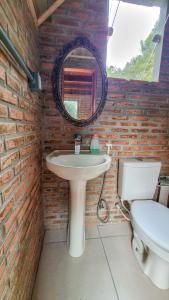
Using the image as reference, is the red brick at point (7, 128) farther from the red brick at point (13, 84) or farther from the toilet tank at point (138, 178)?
the toilet tank at point (138, 178)

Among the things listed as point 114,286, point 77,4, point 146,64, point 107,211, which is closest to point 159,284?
point 114,286

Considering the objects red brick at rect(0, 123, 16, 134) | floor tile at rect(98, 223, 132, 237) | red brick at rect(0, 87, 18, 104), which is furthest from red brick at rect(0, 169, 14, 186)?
floor tile at rect(98, 223, 132, 237)

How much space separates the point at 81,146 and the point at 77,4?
47.5 inches

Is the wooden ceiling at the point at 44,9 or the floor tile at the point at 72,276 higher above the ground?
the wooden ceiling at the point at 44,9

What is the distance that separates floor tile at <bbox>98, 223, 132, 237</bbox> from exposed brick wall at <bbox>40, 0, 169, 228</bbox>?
79 mm

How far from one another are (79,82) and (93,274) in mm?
1622

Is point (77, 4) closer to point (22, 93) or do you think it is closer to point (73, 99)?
point (73, 99)

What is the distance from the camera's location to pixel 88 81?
1312 mm

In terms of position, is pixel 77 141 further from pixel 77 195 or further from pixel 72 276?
pixel 72 276

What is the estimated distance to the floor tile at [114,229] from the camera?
1.49 m

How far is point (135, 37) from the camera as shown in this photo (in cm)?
134

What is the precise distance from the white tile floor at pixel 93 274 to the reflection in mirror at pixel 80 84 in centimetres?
124

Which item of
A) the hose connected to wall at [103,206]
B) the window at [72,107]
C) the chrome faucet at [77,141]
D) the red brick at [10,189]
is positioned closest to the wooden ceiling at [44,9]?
the window at [72,107]

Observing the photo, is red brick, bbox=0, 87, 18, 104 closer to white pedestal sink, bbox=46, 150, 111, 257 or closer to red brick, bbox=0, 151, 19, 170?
red brick, bbox=0, 151, 19, 170
